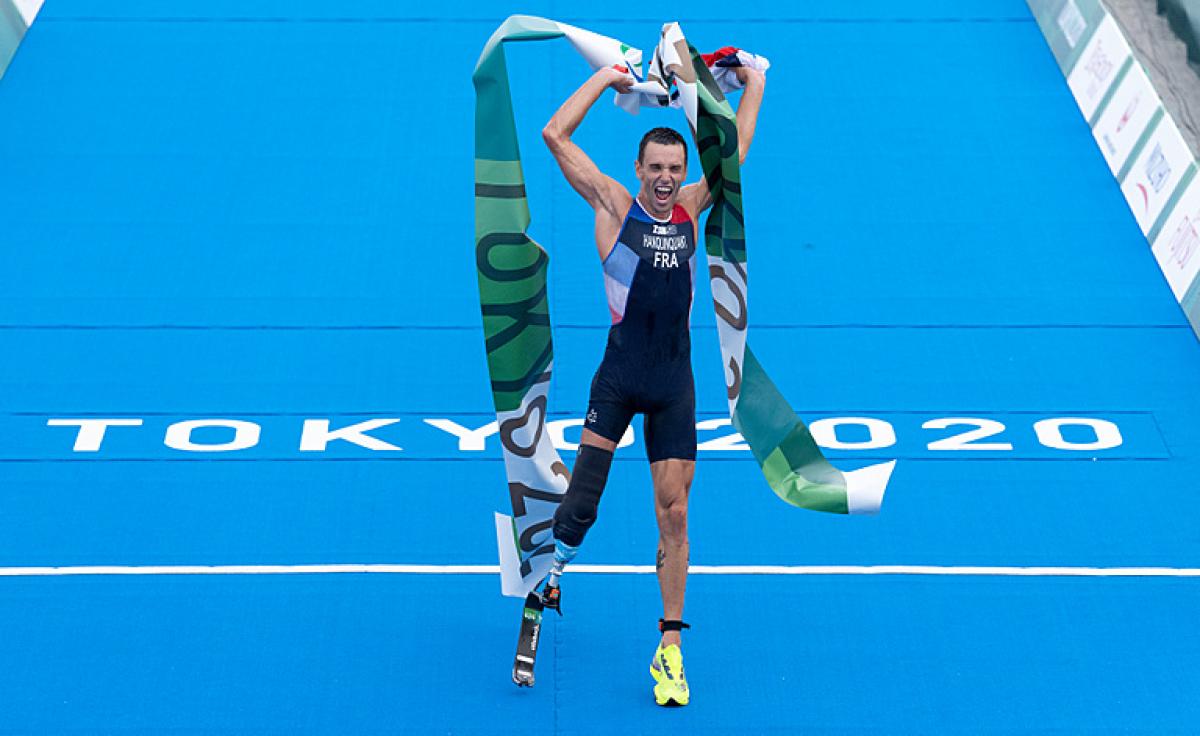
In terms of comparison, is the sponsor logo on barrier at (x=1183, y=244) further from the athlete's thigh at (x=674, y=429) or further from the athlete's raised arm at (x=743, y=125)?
the athlete's thigh at (x=674, y=429)

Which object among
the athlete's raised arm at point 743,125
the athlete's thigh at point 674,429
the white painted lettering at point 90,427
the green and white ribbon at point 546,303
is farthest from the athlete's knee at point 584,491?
the white painted lettering at point 90,427

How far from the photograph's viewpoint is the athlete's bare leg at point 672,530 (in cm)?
642

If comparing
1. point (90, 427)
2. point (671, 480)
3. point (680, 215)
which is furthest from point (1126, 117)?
point (90, 427)

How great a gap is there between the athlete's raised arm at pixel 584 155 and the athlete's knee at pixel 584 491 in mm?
936

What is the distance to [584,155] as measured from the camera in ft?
21.3

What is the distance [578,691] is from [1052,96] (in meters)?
6.73

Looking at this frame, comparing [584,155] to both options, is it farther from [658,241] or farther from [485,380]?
[485,380]

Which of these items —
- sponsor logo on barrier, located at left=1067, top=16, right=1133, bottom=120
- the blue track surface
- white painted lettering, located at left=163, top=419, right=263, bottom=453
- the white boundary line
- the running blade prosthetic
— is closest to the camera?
the running blade prosthetic

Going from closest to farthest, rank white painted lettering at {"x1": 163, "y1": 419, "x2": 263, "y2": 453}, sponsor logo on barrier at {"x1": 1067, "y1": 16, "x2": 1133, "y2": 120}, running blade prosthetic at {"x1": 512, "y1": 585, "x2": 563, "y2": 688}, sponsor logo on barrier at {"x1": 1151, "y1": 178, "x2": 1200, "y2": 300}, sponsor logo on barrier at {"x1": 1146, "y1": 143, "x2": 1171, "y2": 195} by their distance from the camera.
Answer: running blade prosthetic at {"x1": 512, "y1": 585, "x2": 563, "y2": 688} → white painted lettering at {"x1": 163, "y1": 419, "x2": 263, "y2": 453} → sponsor logo on barrier at {"x1": 1151, "y1": 178, "x2": 1200, "y2": 300} → sponsor logo on barrier at {"x1": 1146, "y1": 143, "x2": 1171, "y2": 195} → sponsor logo on barrier at {"x1": 1067, "y1": 16, "x2": 1133, "y2": 120}

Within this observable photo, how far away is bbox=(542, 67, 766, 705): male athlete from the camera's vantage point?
6.41 m

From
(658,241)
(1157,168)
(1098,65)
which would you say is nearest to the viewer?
(658,241)

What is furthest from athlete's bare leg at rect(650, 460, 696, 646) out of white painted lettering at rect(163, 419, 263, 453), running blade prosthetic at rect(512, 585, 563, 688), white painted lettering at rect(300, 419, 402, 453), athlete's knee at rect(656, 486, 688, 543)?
white painted lettering at rect(163, 419, 263, 453)

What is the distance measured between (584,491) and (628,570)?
1.01 meters

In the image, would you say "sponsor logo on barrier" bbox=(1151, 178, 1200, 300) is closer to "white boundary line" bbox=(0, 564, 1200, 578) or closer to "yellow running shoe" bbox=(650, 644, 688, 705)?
"white boundary line" bbox=(0, 564, 1200, 578)
